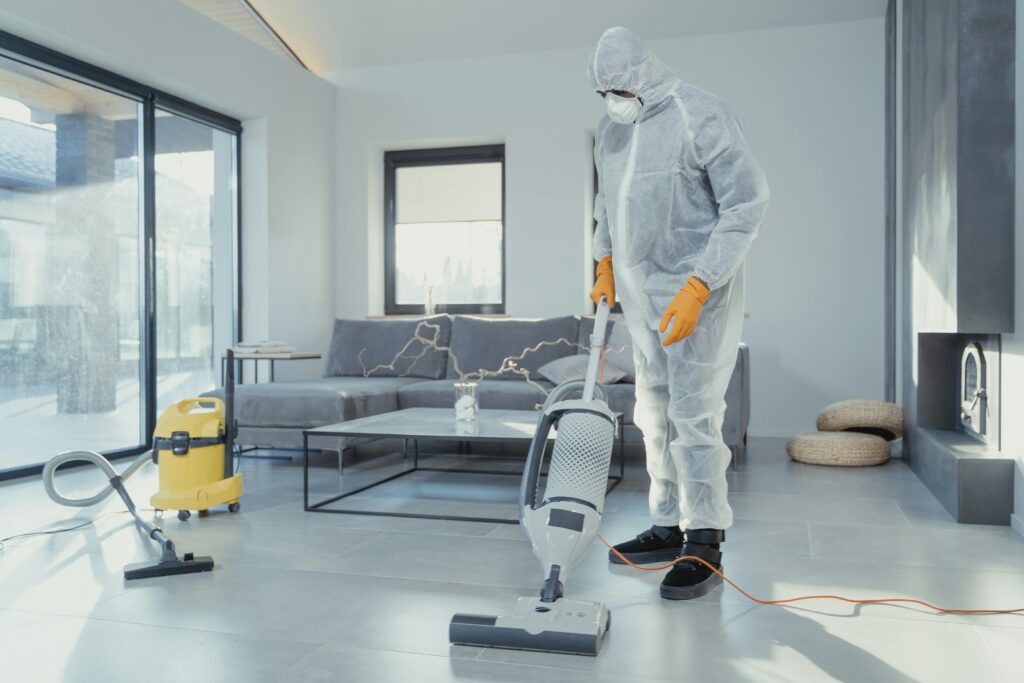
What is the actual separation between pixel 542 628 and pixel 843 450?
2694 mm

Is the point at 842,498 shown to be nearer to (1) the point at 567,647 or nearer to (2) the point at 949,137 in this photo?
(2) the point at 949,137

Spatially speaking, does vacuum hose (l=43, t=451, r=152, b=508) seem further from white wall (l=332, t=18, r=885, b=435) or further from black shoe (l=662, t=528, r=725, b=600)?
white wall (l=332, t=18, r=885, b=435)

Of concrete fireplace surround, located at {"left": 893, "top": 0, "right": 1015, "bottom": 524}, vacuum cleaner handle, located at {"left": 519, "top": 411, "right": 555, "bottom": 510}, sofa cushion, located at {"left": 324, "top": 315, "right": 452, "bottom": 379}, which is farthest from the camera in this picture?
sofa cushion, located at {"left": 324, "top": 315, "right": 452, "bottom": 379}

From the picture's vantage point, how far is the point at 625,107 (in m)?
2.06

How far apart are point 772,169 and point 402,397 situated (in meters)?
2.47

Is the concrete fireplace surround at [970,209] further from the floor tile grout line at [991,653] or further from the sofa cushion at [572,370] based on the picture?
the sofa cushion at [572,370]

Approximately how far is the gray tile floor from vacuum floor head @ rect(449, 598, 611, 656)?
0.08 ft

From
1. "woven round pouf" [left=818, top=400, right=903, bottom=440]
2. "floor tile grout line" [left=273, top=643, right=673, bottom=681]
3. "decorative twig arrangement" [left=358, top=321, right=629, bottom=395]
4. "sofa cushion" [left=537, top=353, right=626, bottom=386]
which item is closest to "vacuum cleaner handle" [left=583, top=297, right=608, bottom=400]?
"floor tile grout line" [left=273, top=643, right=673, bottom=681]

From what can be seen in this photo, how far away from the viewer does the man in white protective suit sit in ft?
6.49

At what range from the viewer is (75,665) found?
5.09ft

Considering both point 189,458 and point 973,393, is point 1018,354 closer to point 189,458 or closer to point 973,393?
point 973,393

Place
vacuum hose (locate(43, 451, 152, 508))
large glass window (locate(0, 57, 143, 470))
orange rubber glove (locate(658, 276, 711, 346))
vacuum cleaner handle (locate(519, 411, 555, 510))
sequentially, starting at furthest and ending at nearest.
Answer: large glass window (locate(0, 57, 143, 470))
vacuum hose (locate(43, 451, 152, 508))
orange rubber glove (locate(658, 276, 711, 346))
vacuum cleaner handle (locate(519, 411, 555, 510))

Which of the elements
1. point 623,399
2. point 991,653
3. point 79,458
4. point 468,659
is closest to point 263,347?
point 623,399

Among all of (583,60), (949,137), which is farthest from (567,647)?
(583,60)
